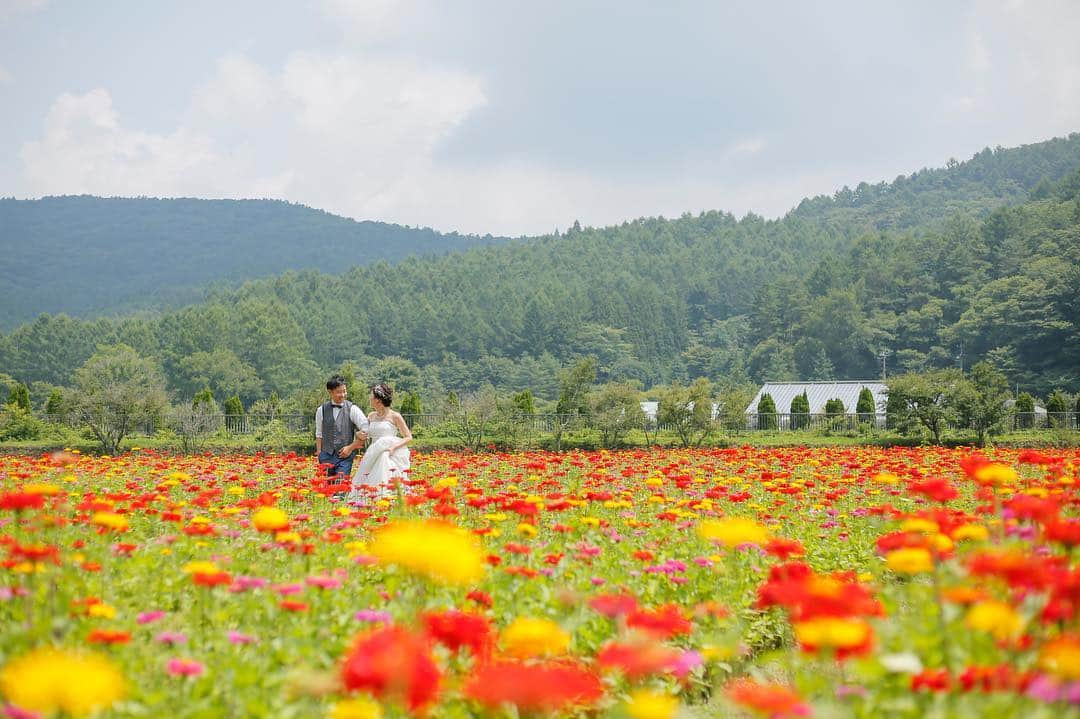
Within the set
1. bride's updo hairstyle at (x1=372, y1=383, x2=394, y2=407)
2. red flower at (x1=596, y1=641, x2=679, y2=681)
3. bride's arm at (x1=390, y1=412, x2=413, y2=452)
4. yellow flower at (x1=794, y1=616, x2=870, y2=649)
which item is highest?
bride's updo hairstyle at (x1=372, y1=383, x2=394, y2=407)

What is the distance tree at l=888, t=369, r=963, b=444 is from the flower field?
67.5 ft

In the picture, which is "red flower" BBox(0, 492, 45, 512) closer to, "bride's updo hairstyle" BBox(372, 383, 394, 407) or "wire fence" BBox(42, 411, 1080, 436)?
"bride's updo hairstyle" BBox(372, 383, 394, 407)

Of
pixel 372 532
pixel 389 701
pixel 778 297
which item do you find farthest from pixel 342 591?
pixel 778 297

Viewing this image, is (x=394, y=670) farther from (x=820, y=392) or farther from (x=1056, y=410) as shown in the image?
(x=820, y=392)

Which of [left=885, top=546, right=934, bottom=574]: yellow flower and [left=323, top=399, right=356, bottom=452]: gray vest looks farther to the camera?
[left=323, top=399, right=356, bottom=452]: gray vest

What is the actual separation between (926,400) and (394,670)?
26.6 metres

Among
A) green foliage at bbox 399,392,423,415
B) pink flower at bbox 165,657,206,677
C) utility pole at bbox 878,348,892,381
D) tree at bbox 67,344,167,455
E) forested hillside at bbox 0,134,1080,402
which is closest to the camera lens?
pink flower at bbox 165,657,206,677

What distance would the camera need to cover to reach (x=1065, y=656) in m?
1.91

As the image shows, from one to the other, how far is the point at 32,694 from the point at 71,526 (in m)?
4.44

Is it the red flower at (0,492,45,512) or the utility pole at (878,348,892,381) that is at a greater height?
the utility pole at (878,348,892,381)

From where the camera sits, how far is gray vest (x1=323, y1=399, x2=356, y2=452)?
9234 millimetres

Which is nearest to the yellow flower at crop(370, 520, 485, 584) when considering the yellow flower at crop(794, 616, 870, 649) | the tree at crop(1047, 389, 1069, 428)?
the yellow flower at crop(794, 616, 870, 649)

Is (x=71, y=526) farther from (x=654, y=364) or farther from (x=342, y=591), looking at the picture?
(x=654, y=364)

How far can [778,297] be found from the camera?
102 meters
